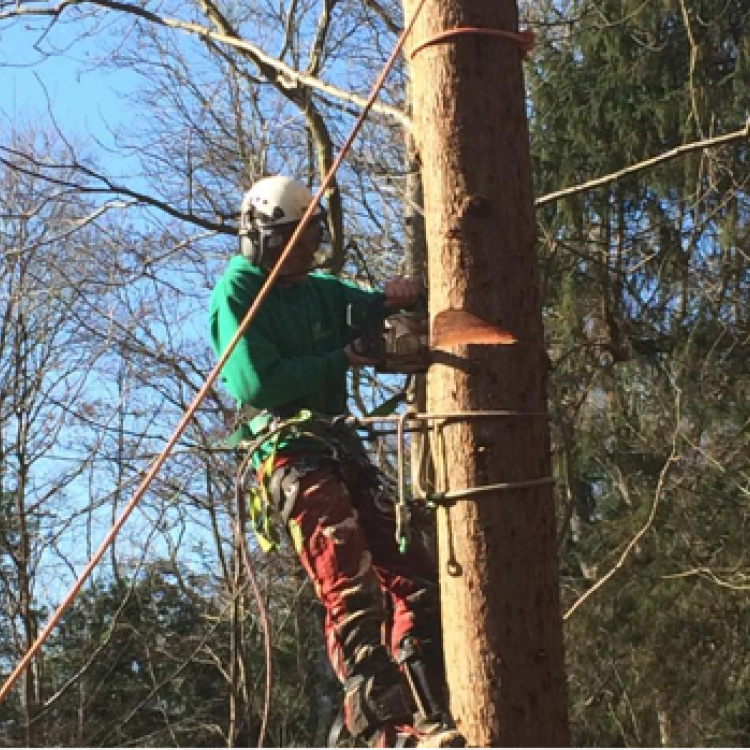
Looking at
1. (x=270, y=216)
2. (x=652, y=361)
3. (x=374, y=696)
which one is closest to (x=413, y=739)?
(x=374, y=696)

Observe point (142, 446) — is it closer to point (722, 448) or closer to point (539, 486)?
point (722, 448)

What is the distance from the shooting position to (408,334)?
8.92 feet

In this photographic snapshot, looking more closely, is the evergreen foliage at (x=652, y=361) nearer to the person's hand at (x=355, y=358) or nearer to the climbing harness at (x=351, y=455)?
the climbing harness at (x=351, y=455)

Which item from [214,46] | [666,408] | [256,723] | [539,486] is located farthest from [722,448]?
[539,486]

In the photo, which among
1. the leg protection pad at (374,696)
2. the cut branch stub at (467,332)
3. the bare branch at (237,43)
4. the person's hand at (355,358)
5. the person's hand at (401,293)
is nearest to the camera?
the cut branch stub at (467,332)

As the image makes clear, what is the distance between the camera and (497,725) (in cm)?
238

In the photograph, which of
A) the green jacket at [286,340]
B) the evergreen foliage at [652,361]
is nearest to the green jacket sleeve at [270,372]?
the green jacket at [286,340]

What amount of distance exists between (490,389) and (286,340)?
0.93 meters

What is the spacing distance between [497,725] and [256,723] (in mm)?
10423

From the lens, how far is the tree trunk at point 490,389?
2395 millimetres

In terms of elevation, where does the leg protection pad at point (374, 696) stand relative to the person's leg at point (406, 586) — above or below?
below

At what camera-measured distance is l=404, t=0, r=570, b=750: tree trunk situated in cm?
239

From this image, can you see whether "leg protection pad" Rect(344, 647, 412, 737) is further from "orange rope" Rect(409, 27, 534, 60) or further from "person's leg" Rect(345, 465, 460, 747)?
"orange rope" Rect(409, 27, 534, 60)

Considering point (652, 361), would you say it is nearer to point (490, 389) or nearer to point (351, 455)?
point (351, 455)
